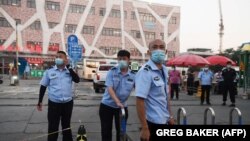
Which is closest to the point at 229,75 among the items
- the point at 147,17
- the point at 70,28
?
the point at 70,28

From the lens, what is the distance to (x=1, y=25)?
53.7 meters

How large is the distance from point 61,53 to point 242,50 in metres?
14.9

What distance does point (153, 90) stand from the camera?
457cm

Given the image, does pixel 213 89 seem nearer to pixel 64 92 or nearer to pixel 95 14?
pixel 64 92

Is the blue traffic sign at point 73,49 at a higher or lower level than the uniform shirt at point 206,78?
higher

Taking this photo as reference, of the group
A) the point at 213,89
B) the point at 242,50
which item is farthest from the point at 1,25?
the point at 242,50

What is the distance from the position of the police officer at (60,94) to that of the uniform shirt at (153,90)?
2495 millimetres

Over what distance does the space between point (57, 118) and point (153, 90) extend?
2.65m

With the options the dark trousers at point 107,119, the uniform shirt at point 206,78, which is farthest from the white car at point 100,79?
the dark trousers at point 107,119

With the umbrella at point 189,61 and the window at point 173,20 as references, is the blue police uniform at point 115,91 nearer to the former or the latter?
the umbrella at point 189,61

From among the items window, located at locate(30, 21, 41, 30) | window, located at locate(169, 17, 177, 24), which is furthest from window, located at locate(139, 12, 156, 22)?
window, located at locate(30, 21, 41, 30)

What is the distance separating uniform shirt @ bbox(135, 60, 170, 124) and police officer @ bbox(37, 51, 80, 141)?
2495mm

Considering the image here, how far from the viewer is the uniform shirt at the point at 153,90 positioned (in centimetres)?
445

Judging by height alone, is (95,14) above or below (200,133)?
above
